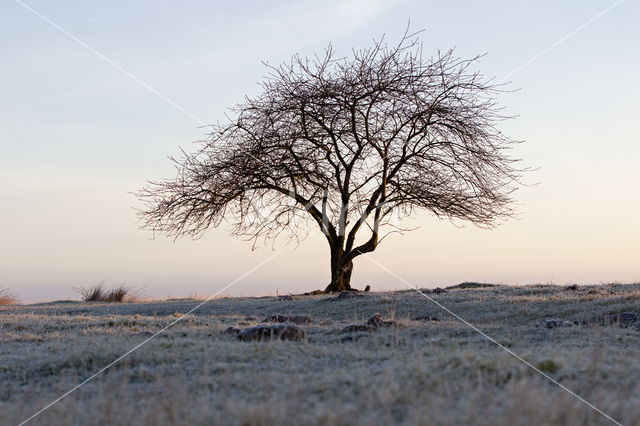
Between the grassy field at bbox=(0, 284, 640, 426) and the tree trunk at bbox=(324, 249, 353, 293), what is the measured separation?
9.13 m

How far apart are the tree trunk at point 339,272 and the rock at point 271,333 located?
11.1 meters

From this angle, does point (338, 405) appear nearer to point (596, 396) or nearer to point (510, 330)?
point (596, 396)

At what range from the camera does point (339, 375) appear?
5.57m

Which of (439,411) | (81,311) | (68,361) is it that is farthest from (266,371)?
(81,311)

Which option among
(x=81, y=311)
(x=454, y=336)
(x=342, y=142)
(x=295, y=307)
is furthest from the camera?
(x=342, y=142)

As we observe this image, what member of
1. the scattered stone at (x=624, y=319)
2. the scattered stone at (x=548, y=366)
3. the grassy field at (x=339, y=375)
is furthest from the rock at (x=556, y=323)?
the scattered stone at (x=548, y=366)

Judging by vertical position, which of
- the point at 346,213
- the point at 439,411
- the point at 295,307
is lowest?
the point at 439,411

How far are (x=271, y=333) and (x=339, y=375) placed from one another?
8.58 ft

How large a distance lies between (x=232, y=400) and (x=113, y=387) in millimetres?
1556

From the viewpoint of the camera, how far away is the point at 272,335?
8008 mm

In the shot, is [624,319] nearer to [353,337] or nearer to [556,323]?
[556,323]

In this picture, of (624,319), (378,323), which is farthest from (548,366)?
(624,319)

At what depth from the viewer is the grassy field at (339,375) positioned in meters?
4.49

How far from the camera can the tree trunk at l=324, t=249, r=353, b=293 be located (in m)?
19.5
